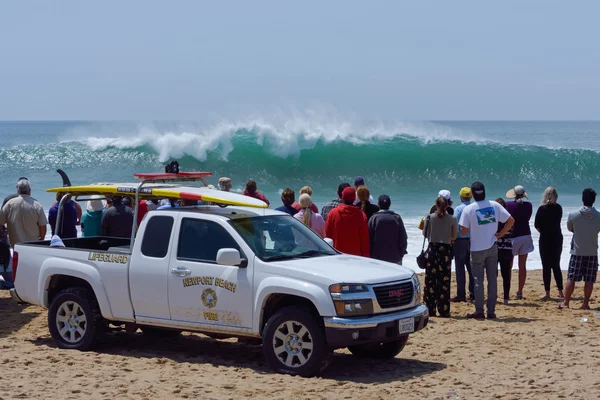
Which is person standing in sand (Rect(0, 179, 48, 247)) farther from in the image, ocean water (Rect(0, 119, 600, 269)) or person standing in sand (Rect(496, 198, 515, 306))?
ocean water (Rect(0, 119, 600, 269))

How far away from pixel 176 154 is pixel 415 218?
15.1 metres

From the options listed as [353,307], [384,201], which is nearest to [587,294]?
[384,201]

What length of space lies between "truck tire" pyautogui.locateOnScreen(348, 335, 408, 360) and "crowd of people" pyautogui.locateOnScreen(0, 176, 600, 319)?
1706 millimetres

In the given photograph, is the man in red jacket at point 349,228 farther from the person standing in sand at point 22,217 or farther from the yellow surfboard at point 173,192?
the person standing in sand at point 22,217

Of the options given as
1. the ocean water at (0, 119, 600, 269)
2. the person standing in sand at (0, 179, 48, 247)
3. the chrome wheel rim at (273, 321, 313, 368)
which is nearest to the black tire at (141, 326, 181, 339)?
the chrome wheel rim at (273, 321, 313, 368)

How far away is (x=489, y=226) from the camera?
426 inches

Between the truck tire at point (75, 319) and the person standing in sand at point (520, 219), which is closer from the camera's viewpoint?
the truck tire at point (75, 319)

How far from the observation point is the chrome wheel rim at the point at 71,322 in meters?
9.05

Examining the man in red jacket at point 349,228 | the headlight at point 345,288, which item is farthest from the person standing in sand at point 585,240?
the headlight at point 345,288

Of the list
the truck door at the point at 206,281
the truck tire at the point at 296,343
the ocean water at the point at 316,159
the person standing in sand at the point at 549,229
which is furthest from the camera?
the ocean water at the point at 316,159

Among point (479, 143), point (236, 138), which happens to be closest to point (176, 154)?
point (236, 138)

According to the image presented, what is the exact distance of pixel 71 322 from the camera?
30.0 feet

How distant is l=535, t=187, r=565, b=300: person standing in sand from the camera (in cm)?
1207

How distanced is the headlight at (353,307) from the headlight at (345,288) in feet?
0.28
